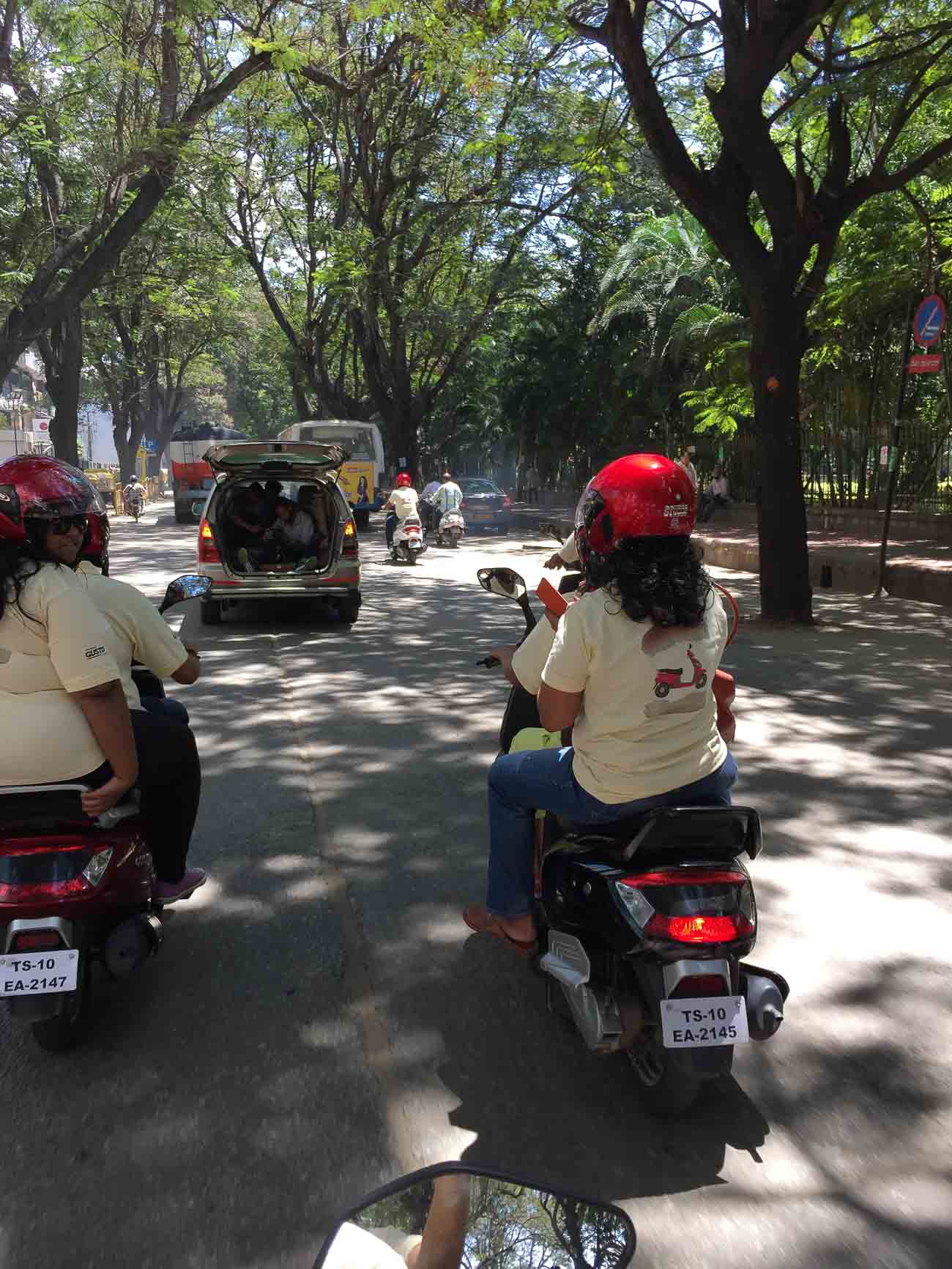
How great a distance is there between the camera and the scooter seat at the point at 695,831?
9.28ft

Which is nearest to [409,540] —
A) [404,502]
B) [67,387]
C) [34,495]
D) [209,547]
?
[404,502]

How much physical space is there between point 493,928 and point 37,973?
4.16 ft

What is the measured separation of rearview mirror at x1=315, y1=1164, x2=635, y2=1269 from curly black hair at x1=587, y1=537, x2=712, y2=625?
147 cm

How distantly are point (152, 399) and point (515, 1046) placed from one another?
183 ft

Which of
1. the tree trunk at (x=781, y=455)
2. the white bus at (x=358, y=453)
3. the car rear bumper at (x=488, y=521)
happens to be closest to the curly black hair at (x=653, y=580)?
the tree trunk at (x=781, y=455)

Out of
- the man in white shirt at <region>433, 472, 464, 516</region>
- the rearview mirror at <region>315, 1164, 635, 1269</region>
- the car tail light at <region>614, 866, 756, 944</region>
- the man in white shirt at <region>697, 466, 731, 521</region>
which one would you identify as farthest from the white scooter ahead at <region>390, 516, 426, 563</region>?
the rearview mirror at <region>315, 1164, 635, 1269</region>

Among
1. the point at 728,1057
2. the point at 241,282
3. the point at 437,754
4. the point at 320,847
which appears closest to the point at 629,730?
the point at 728,1057

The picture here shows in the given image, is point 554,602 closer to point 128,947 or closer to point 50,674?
point 50,674

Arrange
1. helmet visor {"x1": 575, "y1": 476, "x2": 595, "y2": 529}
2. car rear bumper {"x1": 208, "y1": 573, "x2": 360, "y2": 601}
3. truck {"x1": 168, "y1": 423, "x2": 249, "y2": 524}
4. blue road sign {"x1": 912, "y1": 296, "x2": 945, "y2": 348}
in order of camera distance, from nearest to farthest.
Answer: helmet visor {"x1": 575, "y1": 476, "x2": 595, "y2": 529} < car rear bumper {"x1": 208, "y1": 573, "x2": 360, "y2": 601} < blue road sign {"x1": 912, "y1": 296, "x2": 945, "y2": 348} < truck {"x1": 168, "y1": 423, "x2": 249, "y2": 524}

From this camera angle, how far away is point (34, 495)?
323 cm

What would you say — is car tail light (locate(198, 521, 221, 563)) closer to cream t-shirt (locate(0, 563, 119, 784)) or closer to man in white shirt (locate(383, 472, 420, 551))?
man in white shirt (locate(383, 472, 420, 551))

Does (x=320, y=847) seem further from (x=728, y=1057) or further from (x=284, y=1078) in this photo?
(x=728, y=1057)

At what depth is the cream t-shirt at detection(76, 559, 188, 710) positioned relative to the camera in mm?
3502

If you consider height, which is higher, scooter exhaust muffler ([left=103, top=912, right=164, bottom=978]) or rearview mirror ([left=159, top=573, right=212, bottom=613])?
rearview mirror ([left=159, top=573, right=212, bottom=613])
